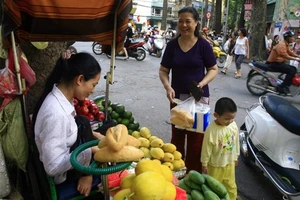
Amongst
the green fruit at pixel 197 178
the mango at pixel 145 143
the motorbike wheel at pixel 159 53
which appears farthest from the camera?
the motorbike wheel at pixel 159 53

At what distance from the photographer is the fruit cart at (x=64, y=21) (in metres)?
1.47

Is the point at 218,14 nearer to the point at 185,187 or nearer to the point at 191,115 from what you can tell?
the point at 191,115

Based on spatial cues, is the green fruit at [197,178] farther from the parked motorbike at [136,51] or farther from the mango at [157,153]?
the parked motorbike at [136,51]

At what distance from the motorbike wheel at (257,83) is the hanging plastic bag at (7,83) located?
6677 mm

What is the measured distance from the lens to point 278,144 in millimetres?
2893

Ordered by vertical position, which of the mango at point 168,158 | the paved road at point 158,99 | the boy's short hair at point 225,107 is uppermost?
the boy's short hair at point 225,107

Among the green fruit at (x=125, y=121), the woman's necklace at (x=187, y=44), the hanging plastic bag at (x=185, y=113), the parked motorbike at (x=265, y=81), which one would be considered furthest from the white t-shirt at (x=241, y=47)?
the hanging plastic bag at (x=185, y=113)

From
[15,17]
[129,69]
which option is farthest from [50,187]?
[129,69]

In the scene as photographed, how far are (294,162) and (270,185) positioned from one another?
491 mm

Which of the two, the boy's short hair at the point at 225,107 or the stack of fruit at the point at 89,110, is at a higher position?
the boy's short hair at the point at 225,107

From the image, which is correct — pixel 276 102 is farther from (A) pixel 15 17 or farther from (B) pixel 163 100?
(B) pixel 163 100

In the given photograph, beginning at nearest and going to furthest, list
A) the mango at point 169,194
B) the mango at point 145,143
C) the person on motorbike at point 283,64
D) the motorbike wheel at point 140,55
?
1. the mango at point 169,194
2. the mango at point 145,143
3. the person on motorbike at point 283,64
4. the motorbike wheel at point 140,55

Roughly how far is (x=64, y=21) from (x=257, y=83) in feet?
21.4

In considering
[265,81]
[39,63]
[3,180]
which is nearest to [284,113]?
[3,180]
